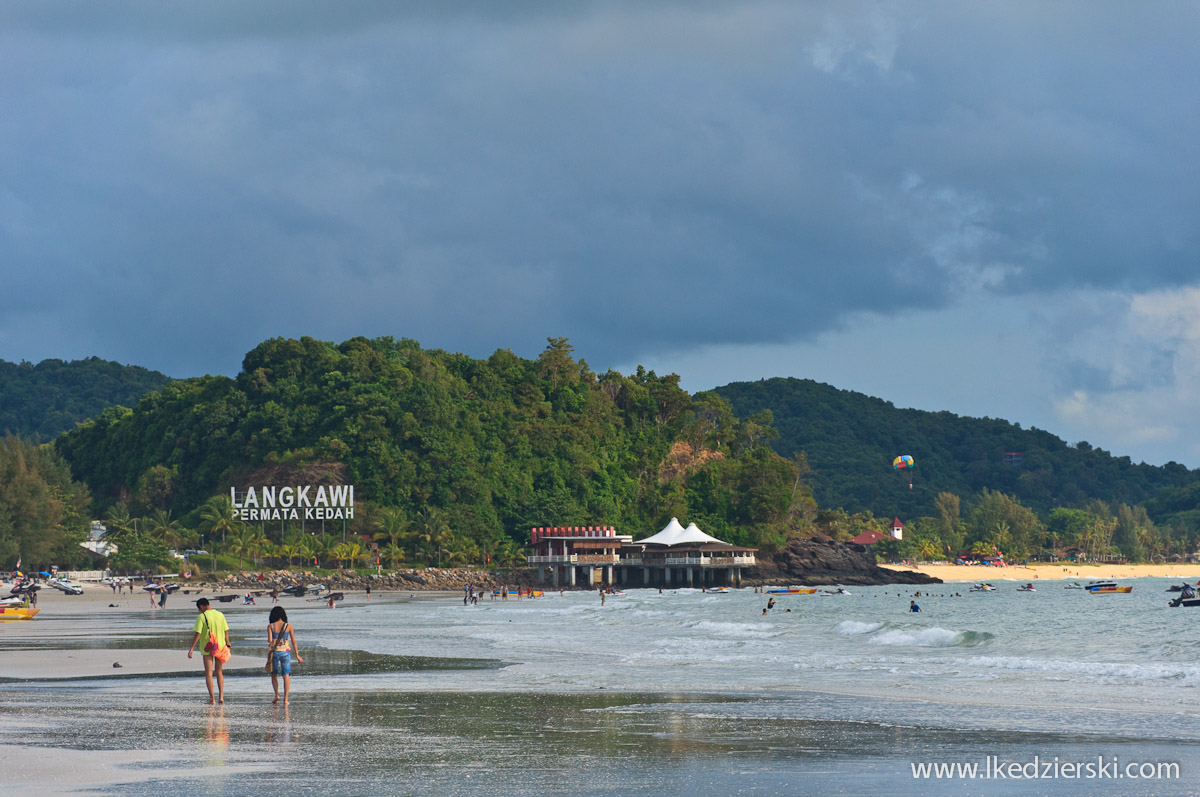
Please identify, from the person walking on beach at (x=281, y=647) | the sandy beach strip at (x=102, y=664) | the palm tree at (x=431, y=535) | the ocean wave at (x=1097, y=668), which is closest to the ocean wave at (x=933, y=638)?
the ocean wave at (x=1097, y=668)

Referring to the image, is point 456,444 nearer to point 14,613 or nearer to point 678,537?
point 678,537

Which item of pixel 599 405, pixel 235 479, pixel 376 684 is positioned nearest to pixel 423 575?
pixel 235 479

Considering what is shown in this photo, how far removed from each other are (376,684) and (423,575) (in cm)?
8599

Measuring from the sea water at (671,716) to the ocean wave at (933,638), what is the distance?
378mm

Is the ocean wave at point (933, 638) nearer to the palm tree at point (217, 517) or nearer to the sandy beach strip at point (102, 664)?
the sandy beach strip at point (102, 664)

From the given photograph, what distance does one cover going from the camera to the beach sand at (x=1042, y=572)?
6535 inches

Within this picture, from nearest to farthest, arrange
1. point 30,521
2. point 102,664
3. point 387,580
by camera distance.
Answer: point 102,664 → point 30,521 → point 387,580

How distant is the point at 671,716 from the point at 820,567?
111706 millimetres

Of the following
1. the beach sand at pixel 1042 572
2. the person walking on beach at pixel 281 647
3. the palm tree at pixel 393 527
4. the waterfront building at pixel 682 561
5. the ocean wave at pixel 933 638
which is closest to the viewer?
the person walking on beach at pixel 281 647

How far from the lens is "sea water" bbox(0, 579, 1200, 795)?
481 inches

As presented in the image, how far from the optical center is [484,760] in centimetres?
1312

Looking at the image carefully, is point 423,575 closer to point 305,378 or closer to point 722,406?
point 305,378

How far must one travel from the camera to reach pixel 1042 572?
180875 millimetres

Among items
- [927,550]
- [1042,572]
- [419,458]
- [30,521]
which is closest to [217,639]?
[30,521]
